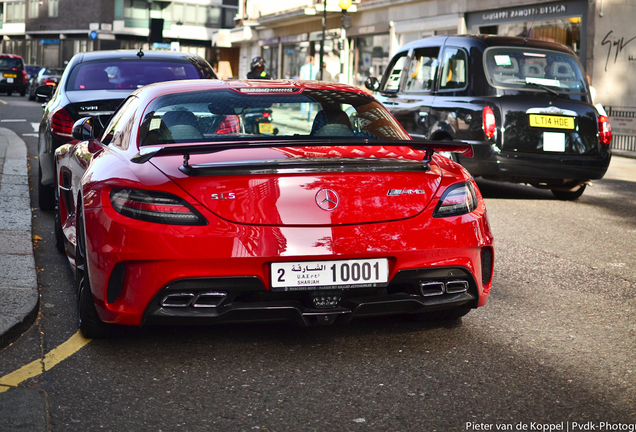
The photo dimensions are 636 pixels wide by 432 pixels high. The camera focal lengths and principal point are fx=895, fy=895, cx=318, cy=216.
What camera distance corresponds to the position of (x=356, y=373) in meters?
3.83

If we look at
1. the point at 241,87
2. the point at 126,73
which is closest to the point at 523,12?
the point at 126,73

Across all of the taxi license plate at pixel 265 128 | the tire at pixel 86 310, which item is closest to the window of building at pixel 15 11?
the taxi license plate at pixel 265 128

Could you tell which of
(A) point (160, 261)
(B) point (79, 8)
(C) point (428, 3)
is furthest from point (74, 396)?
(B) point (79, 8)

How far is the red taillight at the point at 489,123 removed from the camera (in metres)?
A: 9.76

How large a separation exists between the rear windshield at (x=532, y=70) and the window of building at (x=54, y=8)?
76963mm

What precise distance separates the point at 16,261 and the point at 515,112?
5.91 metres

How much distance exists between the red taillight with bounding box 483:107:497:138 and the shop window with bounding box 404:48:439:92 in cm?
120

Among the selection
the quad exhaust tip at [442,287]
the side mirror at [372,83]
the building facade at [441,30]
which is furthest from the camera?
the building facade at [441,30]

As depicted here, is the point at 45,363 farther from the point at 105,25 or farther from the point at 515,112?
the point at 105,25

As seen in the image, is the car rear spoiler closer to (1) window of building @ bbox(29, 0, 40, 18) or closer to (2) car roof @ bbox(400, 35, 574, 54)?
(2) car roof @ bbox(400, 35, 574, 54)

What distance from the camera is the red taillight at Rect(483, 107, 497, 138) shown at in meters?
9.76

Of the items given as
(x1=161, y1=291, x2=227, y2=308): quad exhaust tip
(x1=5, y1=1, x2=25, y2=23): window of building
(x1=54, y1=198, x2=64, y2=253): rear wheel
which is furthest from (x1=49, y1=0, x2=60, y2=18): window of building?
(x1=161, y1=291, x2=227, y2=308): quad exhaust tip

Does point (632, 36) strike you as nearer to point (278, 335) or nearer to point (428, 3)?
point (428, 3)

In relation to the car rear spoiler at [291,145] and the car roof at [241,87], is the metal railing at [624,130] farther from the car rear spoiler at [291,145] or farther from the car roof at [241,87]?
the car rear spoiler at [291,145]
